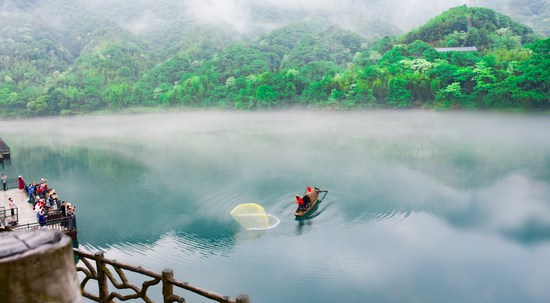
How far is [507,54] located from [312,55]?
56294mm

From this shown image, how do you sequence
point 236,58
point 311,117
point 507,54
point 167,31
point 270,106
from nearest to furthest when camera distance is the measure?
point 507,54 < point 311,117 < point 270,106 < point 236,58 < point 167,31

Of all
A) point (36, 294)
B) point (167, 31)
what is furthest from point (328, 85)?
point (167, 31)

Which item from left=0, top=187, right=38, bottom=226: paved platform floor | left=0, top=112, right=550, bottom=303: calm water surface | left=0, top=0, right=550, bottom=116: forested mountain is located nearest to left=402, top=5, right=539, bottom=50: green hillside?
left=0, top=0, right=550, bottom=116: forested mountain

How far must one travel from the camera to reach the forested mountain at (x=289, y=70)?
57.5 meters

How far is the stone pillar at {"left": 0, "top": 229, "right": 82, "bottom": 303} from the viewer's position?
63.1 inches

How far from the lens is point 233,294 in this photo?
11695 mm

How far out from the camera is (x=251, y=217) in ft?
54.1

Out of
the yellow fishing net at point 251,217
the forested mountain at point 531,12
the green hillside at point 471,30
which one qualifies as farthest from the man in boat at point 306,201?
the forested mountain at point 531,12

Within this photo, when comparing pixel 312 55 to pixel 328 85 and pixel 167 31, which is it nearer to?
pixel 328 85

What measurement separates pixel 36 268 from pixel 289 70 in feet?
266

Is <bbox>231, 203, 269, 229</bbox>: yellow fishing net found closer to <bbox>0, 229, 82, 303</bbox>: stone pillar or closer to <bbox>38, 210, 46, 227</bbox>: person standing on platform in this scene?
<bbox>38, 210, 46, 227</bbox>: person standing on platform

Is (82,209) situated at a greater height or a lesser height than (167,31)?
lesser

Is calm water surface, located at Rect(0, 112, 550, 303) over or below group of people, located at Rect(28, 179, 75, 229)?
below

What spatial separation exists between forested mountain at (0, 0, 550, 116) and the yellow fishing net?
49.9 meters
